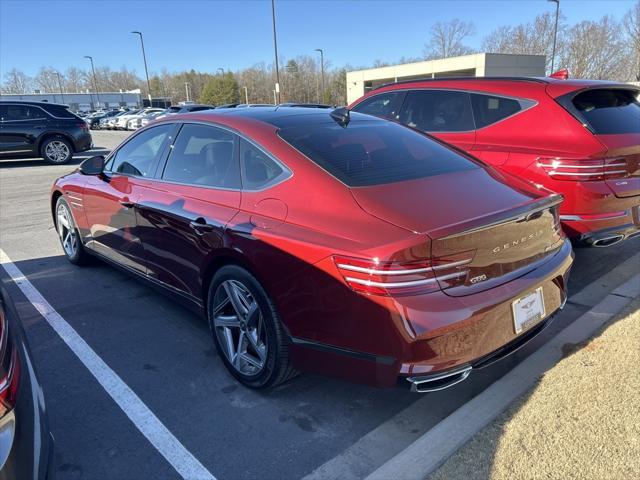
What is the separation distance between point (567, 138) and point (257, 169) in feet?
8.83

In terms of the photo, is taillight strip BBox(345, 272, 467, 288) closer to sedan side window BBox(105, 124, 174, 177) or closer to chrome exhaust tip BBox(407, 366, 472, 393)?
chrome exhaust tip BBox(407, 366, 472, 393)

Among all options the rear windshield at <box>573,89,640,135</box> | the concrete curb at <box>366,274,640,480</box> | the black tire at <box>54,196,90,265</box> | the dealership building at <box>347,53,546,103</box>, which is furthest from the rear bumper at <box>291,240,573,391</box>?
the dealership building at <box>347,53,546,103</box>

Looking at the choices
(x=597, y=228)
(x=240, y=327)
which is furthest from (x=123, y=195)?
(x=597, y=228)

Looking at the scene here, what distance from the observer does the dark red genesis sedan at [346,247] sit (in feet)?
7.12

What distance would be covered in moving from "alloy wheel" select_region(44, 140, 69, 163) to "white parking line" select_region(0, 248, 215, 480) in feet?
38.2

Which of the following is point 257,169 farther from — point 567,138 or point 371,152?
point 567,138

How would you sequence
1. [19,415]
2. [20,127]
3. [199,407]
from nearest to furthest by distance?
[19,415]
[199,407]
[20,127]

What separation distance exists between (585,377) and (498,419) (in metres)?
0.67

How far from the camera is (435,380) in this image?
222cm

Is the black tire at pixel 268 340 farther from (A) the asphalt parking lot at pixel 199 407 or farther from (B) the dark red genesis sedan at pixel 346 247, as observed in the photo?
(A) the asphalt parking lot at pixel 199 407

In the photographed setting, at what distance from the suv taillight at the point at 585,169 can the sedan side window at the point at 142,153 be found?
3052mm

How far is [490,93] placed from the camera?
478cm

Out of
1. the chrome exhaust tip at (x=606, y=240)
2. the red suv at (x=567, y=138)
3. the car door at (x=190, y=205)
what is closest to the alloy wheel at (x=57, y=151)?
the car door at (x=190, y=205)

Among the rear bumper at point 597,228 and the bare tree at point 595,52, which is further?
the bare tree at point 595,52
